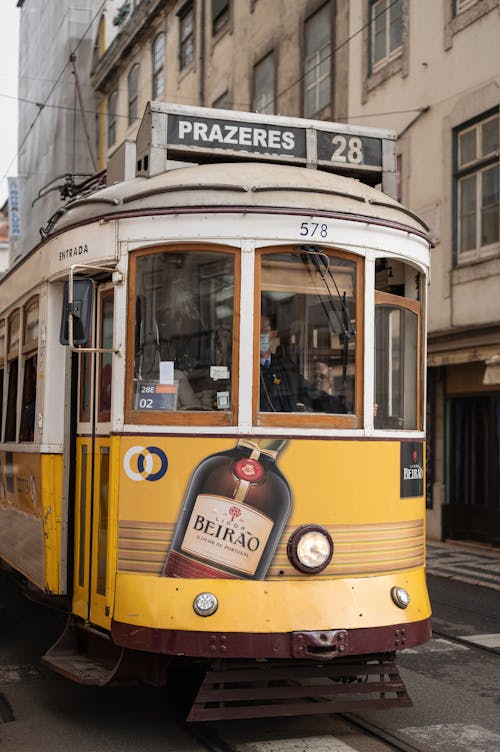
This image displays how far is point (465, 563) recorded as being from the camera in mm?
13711

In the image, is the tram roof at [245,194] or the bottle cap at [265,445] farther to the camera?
the tram roof at [245,194]

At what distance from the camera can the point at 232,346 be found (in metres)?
5.61

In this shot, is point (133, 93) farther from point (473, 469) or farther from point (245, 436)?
point (245, 436)

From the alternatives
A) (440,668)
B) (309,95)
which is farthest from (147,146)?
(309,95)

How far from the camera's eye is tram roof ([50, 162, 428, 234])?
5703 mm

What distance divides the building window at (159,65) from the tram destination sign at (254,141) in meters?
22.6

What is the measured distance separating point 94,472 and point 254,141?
2260 mm

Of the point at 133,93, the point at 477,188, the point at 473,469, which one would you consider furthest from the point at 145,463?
the point at 133,93

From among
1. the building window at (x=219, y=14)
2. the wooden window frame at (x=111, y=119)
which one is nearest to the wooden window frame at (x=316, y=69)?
the building window at (x=219, y=14)

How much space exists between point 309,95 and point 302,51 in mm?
876

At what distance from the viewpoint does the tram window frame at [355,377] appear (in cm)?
559

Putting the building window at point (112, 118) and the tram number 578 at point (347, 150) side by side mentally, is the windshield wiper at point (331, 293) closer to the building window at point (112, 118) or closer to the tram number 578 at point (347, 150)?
the tram number 578 at point (347, 150)

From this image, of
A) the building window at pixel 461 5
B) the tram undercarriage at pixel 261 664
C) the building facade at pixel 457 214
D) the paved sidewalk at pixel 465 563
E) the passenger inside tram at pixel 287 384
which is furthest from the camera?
the building window at pixel 461 5

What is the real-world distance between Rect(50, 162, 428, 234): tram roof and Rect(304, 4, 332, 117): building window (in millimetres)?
14082
